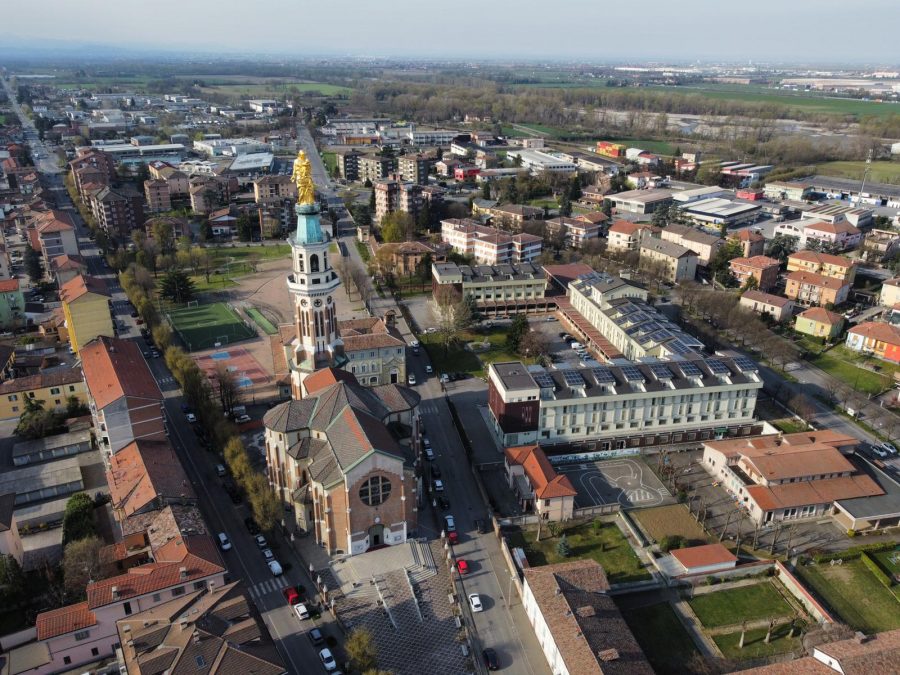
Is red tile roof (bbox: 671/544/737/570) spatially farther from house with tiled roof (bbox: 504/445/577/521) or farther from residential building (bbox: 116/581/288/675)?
residential building (bbox: 116/581/288/675)

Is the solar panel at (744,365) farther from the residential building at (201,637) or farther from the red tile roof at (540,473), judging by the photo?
the residential building at (201,637)

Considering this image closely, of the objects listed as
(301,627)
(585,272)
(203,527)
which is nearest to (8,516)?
(203,527)

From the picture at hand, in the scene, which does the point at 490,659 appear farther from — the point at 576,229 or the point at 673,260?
the point at 576,229

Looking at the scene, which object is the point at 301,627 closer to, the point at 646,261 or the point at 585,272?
the point at 585,272

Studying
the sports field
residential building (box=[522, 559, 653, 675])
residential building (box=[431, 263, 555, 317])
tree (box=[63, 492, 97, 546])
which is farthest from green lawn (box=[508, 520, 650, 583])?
the sports field

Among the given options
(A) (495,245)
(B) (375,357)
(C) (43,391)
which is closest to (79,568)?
(C) (43,391)

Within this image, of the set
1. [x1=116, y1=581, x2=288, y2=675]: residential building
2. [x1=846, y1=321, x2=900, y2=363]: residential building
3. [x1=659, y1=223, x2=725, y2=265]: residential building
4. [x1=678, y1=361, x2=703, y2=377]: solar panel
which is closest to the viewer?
[x1=116, y1=581, x2=288, y2=675]: residential building
